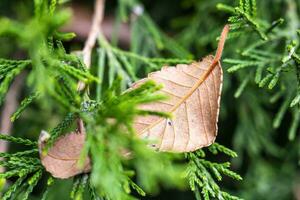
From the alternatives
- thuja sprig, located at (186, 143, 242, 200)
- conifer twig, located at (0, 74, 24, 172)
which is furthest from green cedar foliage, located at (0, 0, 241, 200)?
conifer twig, located at (0, 74, 24, 172)

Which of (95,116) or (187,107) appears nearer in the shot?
(95,116)

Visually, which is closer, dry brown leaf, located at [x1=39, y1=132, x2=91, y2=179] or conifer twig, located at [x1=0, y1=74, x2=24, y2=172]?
dry brown leaf, located at [x1=39, y1=132, x2=91, y2=179]

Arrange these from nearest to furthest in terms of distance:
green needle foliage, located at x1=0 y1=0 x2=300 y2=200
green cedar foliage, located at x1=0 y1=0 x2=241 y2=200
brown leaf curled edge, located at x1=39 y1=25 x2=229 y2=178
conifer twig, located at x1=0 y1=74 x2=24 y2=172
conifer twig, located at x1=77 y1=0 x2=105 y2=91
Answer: green cedar foliage, located at x1=0 y1=0 x2=241 y2=200
green needle foliage, located at x1=0 y1=0 x2=300 y2=200
brown leaf curled edge, located at x1=39 y1=25 x2=229 y2=178
conifer twig, located at x1=77 y1=0 x2=105 y2=91
conifer twig, located at x1=0 y1=74 x2=24 y2=172

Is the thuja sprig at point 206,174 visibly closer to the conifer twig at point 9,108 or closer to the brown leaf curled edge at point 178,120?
the brown leaf curled edge at point 178,120

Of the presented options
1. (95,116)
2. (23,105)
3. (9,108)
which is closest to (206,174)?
(95,116)

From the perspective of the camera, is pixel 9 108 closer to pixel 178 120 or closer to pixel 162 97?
pixel 178 120

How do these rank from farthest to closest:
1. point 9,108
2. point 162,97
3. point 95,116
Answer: point 9,108
point 95,116
point 162,97

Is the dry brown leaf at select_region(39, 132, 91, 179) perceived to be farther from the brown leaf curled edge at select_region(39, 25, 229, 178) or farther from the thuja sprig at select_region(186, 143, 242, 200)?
the thuja sprig at select_region(186, 143, 242, 200)

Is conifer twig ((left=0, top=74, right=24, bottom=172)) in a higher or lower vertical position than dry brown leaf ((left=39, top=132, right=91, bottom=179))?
lower
